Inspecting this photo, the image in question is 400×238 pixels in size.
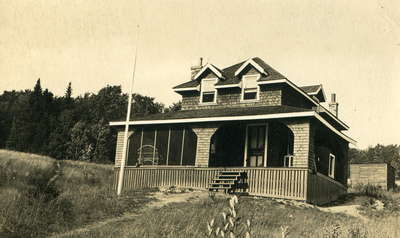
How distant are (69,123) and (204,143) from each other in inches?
1820

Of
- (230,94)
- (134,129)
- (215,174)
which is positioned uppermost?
(230,94)

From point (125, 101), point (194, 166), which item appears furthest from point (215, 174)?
point (125, 101)

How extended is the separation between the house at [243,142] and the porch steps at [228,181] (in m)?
0.05

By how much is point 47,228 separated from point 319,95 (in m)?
21.4

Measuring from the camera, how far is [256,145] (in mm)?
26188

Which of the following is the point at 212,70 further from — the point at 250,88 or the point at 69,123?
the point at 69,123

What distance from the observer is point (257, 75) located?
27703 mm

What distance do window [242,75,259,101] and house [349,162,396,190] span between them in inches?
506

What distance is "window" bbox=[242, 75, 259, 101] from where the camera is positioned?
2774 cm

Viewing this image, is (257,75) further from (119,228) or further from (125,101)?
(125,101)

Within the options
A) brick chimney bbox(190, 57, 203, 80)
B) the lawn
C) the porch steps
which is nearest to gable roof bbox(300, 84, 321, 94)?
brick chimney bbox(190, 57, 203, 80)

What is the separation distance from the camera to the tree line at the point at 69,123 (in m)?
64.8

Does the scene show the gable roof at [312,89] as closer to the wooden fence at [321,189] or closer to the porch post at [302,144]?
the wooden fence at [321,189]

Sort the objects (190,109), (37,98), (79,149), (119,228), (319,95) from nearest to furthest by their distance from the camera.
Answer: (119,228) → (190,109) → (319,95) → (79,149) → (37,98)
